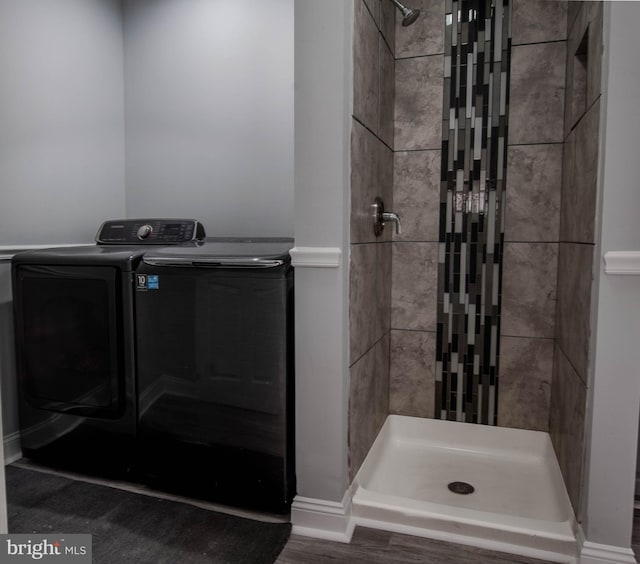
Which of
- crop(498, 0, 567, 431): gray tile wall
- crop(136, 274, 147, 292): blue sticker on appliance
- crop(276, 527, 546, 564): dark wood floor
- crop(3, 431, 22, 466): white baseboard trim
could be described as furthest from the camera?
crop(3, 431, 22, 466): white baseboard trim

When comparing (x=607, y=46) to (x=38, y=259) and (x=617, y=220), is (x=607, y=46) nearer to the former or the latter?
(x=617, y=220)

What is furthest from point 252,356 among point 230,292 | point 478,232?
point 478,232

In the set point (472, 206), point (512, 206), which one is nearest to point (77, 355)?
point (472, 206)

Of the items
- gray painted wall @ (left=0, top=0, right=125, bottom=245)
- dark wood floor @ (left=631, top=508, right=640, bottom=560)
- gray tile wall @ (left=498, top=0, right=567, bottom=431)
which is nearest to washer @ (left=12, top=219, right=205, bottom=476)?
gray painted wall @ (left=0, top=0, right=125, bottom=245)

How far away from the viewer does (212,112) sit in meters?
2.77

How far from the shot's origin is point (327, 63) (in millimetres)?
1711

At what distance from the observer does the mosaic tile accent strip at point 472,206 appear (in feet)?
7.70

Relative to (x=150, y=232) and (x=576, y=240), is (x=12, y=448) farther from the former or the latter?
(x=576, y=240)

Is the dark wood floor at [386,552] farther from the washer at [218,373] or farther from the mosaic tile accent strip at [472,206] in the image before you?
the mosaic tile accent strip at [472,206]

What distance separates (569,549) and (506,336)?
0.97 m

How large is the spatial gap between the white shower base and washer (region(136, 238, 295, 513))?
419 mm

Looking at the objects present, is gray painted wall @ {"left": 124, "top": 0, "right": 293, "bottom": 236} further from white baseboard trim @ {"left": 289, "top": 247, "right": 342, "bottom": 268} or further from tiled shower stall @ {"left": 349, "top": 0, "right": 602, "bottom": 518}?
white baseboard trim @ {"left": 289, "top": 247, "right": 342, "bottom": 268}

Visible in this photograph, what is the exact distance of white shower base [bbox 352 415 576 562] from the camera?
1.75m

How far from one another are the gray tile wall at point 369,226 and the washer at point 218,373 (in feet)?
0.86
